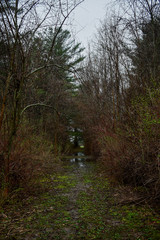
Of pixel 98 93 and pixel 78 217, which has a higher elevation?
pixel 98 93

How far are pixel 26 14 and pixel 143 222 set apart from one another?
14.9ft

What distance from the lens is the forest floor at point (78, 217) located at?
10.1ft

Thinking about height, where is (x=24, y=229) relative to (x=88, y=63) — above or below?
below

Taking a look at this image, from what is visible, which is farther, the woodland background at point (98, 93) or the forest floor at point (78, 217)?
the woodland background at point (98, 93)

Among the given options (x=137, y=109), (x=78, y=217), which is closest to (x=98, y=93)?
(x=137, y=109)

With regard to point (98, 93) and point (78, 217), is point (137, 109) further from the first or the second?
point (98, 93)

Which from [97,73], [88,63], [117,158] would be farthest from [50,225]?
[88,63]

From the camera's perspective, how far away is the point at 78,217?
3.81 metres

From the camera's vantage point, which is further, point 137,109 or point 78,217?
point 137,109

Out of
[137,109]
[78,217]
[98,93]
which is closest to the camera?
[78,217]

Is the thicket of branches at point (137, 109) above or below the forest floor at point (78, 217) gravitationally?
above

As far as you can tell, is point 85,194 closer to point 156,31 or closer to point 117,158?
point 117,158

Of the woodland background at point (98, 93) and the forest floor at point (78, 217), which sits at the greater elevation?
the woodland background at point (98, 93)

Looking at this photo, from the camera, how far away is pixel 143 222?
3.48 m
